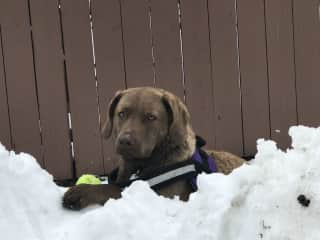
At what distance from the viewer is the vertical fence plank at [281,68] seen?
6.56 meters

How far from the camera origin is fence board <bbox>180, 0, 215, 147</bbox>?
637 cm

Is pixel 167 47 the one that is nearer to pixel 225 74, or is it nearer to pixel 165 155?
pixel 225 74

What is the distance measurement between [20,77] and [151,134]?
268 cm

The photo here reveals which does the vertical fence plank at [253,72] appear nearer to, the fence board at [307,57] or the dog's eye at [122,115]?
the fence board at [307,57]

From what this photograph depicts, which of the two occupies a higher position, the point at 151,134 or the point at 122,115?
the point at 122,115

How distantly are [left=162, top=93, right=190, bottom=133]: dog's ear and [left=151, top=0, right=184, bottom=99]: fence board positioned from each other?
2250 mm

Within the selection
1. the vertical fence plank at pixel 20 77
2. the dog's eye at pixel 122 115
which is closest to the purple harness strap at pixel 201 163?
the dog's eye at pixel 122 115

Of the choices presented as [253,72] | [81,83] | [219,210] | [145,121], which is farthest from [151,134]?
[253,72]

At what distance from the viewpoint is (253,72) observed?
21.5ft

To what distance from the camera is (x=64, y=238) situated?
7.55 ft

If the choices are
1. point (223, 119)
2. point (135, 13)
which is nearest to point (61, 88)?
point (135, 13)

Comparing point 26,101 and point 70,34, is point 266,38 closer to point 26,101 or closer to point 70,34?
point 70,34

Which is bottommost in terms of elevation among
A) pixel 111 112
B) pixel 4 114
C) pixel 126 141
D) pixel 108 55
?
pixel 4 114

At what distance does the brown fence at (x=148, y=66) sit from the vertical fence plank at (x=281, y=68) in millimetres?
11
